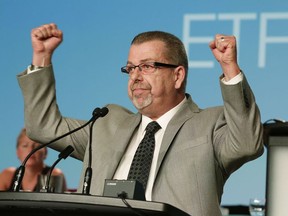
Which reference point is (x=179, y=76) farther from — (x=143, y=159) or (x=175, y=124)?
(x=143, y=159)

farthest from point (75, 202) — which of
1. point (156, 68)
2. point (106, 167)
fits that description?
point (156, 68)

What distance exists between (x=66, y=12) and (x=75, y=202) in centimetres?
360

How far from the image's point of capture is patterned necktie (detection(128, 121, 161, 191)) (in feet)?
10.4

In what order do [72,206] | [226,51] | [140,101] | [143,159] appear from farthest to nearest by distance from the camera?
[140,101], [143,159], [226,51], [72,206]

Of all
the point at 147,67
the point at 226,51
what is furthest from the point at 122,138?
the point at 226,51

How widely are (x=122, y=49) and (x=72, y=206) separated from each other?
3349mm

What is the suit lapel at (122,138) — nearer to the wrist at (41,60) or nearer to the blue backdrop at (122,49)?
the wrist at (41,60)

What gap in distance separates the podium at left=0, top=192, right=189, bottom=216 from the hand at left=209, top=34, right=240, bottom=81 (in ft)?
2.54

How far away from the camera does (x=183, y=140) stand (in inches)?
128

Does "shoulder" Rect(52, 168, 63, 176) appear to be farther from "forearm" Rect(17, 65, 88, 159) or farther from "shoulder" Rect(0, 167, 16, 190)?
"forearm" Rect(17, 65, 88, 159)

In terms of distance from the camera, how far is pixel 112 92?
18.3 feet

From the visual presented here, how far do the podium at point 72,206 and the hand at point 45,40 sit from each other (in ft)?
3.39

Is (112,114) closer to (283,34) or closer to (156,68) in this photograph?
(156,68)

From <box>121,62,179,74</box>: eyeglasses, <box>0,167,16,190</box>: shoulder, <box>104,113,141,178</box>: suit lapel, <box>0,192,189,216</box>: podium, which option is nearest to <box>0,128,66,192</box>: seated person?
<box>0,167,16,190</box>: shoulder
